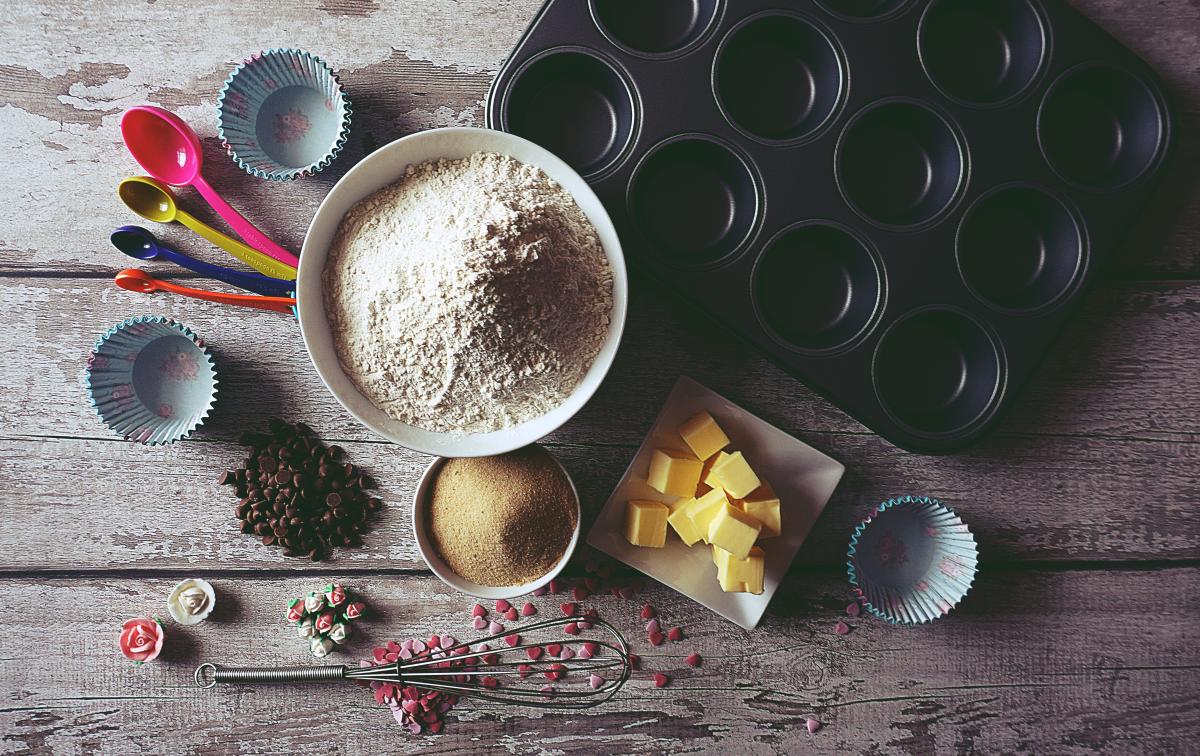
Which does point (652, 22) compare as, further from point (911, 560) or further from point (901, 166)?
point (911, 560)

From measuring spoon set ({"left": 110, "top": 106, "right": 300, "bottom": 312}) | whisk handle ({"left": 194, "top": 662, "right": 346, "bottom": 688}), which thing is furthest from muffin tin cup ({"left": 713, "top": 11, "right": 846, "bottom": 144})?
whisk handle ({"left": 194, "top": 662, "right": 346, "bottom": 688})

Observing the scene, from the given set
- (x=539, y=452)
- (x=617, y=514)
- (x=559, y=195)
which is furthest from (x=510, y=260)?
(x=617, y=514)

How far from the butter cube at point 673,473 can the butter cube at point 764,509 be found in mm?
87

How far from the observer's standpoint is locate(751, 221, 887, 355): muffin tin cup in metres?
1.13

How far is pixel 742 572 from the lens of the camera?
3.55ft

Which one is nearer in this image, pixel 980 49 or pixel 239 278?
pixel 239 278

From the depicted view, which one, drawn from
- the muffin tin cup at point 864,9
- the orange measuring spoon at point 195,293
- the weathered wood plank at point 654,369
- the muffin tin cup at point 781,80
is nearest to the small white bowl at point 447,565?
the weathered wood plank at point 654,369

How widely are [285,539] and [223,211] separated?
1.75ft

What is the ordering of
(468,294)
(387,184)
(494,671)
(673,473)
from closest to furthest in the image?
(468,294) → (387,184) → (673,473) → (494,671)

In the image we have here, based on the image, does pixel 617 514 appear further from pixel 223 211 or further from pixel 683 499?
pixel 223 211

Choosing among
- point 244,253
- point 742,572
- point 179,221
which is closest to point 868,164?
point 742,572

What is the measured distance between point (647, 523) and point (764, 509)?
182 millimetres

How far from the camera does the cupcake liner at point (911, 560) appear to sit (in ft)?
3.72

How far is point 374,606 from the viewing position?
120 centimetres
